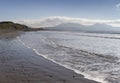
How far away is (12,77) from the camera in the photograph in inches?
376

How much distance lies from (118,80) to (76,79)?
78.4 inches

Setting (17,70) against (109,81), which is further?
(17,70)

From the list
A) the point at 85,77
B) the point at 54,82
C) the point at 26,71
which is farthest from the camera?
the point at 26,71

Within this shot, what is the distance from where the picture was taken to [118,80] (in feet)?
32.2

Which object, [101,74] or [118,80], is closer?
[118,80]

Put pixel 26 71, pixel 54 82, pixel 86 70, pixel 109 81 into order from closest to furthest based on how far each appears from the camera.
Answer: pixel 54 82 → pixel 109 81 → pixel 26 71 → pixel 86 70

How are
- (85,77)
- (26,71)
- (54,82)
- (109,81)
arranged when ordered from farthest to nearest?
1. (26,71)
2. (85,77)
3. (109,81)
4. (54,82)

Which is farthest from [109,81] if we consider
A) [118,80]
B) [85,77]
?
[85,77]

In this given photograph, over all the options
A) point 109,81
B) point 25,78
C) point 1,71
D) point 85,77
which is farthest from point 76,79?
point 1,71

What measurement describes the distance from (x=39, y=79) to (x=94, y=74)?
3277 millimetres

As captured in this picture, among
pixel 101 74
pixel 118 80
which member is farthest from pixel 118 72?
pixel 118 80

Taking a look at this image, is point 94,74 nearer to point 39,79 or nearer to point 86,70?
point 86,70

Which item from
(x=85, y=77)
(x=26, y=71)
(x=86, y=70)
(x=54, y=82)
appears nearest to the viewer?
(x=54, y=82)

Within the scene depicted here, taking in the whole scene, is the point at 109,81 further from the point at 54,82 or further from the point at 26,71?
the point at 26,71
